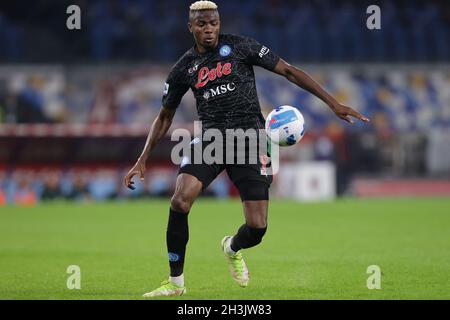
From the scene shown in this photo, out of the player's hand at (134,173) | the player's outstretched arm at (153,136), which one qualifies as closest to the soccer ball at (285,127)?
the player's outstretched arm at (153,136)

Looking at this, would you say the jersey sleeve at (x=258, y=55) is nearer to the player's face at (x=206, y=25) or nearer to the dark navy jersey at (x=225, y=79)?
the dark navy jersey at (x=225, y=79)

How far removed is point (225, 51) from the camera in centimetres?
853

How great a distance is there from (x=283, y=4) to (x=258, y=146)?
2373cm

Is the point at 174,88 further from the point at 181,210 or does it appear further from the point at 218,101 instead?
the point at 181,210

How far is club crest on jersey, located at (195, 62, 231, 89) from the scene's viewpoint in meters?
8.48

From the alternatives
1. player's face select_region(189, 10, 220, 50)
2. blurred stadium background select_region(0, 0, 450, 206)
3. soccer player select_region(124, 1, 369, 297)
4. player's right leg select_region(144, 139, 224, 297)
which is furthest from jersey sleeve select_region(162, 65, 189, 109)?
blurred stadium background select_region(0, 0, 450, 206)

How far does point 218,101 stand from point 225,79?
207mm

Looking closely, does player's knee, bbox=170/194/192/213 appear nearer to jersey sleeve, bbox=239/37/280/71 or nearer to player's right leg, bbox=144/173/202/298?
player's right leg, bbox=144/173/202/298

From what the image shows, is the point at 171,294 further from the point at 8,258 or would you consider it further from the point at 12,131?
the point at 12,131

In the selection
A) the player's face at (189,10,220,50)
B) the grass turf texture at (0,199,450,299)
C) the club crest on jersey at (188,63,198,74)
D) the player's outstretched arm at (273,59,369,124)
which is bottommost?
the grass turf texture at (0,199,450,299)

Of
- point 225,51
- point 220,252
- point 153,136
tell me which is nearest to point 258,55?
point 225,51

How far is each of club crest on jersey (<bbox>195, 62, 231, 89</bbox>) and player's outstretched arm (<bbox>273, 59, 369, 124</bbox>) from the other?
0.44 metres

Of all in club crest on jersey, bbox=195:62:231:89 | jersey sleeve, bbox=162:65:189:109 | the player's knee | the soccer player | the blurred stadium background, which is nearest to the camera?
the player's knee
